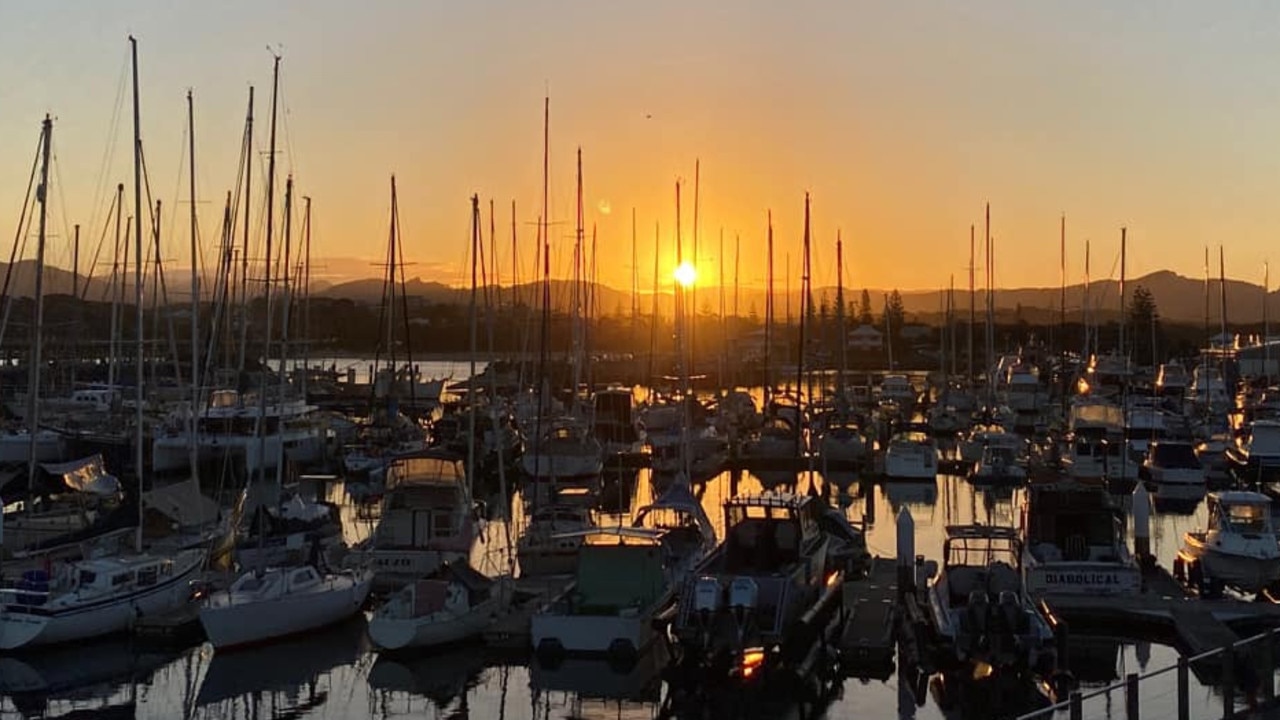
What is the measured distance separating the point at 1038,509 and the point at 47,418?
49.5 m

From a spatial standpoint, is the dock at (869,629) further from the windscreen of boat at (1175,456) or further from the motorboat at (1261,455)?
the motorboat at (1261,455)

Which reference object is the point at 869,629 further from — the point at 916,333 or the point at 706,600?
the point at 916,333

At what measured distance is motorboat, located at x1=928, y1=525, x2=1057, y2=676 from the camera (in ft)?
74.4

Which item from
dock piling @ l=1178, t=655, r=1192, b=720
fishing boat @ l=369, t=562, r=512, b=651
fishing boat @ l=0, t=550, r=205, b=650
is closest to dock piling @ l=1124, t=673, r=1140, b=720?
dock piling @ l=1178, t=655, r=1192, b=720

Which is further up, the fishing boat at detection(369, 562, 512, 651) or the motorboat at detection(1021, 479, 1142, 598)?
the motorboat at detection(1021, 479, 1142, 598)

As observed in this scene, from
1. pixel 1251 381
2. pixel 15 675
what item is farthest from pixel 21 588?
pixel 1251 381

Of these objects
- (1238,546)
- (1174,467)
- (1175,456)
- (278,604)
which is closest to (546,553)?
(278,604)

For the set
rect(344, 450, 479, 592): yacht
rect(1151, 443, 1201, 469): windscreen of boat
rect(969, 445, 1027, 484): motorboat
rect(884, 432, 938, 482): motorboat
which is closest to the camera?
rect(344, 450, 479, 592): yacht

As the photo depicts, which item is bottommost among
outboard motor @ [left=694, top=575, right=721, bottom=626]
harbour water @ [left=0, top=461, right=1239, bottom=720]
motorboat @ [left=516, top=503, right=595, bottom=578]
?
harbour water @ [left=0, top=461, right=1239, bottom=720]

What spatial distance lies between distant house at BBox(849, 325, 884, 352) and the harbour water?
448 ft

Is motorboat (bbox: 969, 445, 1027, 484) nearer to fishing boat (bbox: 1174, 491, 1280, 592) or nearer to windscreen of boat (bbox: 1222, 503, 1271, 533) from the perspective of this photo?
fishing boat (bbox: 1174, 491, 1280, 592)

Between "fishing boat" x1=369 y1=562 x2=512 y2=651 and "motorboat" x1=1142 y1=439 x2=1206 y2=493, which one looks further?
"motorboat" x1=1142 y1=439 x2=1206 y2=493

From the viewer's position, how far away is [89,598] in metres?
26.9

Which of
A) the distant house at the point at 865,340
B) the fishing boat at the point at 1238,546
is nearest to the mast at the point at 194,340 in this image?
the fishing boat at the point at 1238,546
